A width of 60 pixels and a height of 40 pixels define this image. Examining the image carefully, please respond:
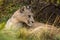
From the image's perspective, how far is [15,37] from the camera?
8758 millimetres

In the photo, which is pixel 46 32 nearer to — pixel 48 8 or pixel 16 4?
pixel 48 8

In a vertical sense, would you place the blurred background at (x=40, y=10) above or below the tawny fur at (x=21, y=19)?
below

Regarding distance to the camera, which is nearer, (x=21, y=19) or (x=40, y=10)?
(x=21, y=19)

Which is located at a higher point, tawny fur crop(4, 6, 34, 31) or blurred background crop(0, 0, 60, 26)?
tawny fur crop(4, 6, 34, 31)

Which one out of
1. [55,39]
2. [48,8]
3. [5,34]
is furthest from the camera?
[48,8]

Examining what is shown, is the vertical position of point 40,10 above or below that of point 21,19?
below

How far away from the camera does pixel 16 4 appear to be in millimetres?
15602

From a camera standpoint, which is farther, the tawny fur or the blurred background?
the blurred background

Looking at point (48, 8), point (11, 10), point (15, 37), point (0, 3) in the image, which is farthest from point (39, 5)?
point (15, 37)

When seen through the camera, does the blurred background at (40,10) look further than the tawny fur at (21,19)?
Yes

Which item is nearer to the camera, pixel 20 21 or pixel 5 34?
pixel 5 34

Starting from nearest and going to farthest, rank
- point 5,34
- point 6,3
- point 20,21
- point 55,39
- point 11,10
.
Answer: point 5,34, point 55,39, point 20,21, point 11,10, point 6,3

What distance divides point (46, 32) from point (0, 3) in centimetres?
661

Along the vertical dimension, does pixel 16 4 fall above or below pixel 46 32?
below
